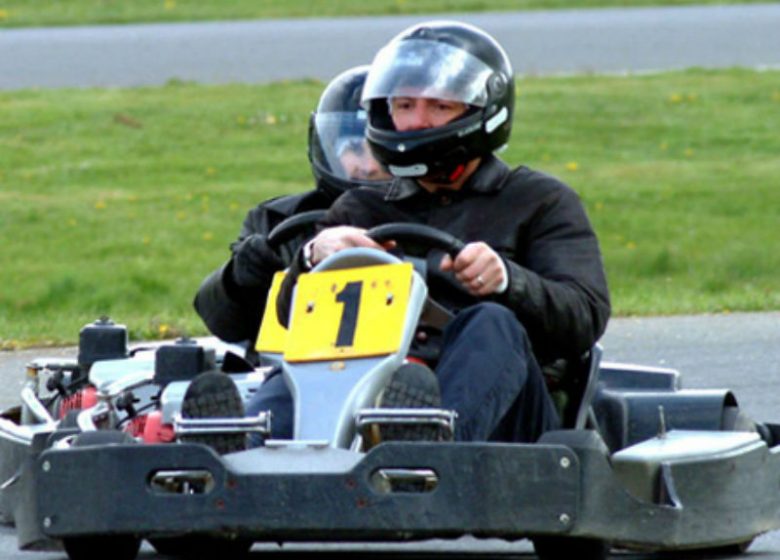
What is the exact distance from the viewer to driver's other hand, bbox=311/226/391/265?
5.12 metres

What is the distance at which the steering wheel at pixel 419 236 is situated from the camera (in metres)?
4.98

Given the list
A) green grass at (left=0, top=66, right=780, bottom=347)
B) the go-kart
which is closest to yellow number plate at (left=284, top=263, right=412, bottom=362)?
the go-kart

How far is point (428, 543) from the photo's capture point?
5.87 m

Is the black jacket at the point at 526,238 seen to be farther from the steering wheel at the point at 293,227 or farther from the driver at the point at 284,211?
the driver at the point at 284,211

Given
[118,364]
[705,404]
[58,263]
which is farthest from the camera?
[58,263]

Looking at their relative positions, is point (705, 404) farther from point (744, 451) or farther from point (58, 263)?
point (58, 263)

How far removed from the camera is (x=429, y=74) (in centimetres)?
530

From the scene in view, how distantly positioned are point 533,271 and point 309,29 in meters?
18.1

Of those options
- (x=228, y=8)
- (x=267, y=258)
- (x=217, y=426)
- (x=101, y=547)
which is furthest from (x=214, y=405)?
(x=228, y=8)

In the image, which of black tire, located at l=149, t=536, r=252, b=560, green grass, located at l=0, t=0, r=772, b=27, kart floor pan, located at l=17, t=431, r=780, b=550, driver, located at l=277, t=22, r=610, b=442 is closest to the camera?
kart floor pan, located at l=17, t=431, r=780, b=550

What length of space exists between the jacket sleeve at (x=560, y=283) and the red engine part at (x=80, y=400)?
135 centimetres

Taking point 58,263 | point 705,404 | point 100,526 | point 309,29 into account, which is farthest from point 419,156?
point 309,29

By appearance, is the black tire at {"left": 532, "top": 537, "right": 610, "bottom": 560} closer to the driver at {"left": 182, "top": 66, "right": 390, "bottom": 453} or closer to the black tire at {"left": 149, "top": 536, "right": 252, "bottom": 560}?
the driver at {"left": 182, "top": 66, "right": 390, "bottom": 453}

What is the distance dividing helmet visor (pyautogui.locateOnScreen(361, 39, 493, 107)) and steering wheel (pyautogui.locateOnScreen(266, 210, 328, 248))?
42 centimetres
